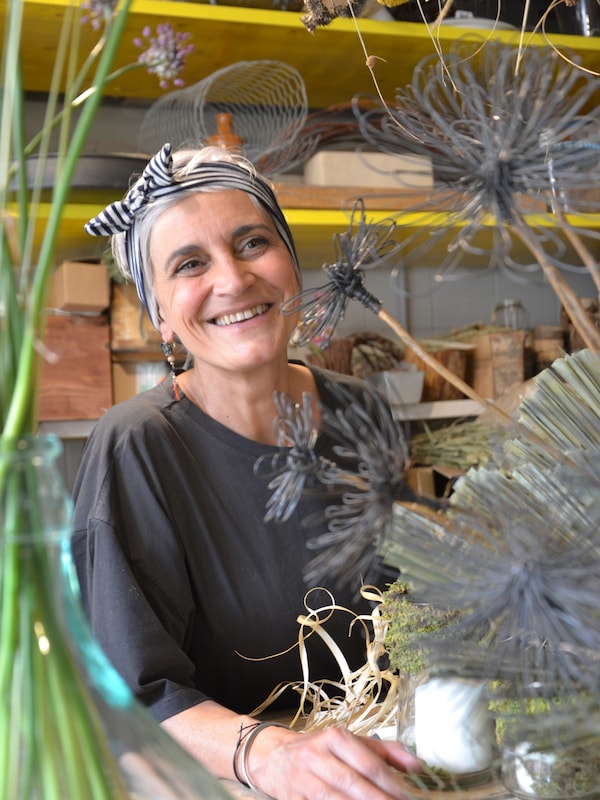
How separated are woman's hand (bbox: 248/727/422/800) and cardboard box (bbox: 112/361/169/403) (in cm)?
125

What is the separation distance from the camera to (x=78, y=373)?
1.72 m

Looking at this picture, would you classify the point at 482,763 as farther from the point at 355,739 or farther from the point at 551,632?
the point at 551,632

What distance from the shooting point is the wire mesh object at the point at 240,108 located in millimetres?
1830

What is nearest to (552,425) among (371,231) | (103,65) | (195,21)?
(371,231)

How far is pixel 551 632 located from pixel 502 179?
143 millimetres

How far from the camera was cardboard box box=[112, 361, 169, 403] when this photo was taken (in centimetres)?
178

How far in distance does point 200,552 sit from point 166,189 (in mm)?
375

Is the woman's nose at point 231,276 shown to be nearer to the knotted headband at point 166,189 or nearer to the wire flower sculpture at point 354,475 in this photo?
the knotted headband at point 166,189

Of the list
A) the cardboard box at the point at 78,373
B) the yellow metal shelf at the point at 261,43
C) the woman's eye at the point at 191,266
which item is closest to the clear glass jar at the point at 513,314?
the yellow metal shelf at the point at 261,43

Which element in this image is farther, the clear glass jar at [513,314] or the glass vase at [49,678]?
the clear glass jar at [513,314]

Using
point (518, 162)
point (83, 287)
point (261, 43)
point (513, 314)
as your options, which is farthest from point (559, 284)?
point (513, 314)

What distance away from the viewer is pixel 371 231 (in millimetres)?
399

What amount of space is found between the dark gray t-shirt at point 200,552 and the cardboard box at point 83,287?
26.1 inches

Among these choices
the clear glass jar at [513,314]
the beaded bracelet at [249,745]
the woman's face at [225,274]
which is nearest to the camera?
the beaded bracelet at [249,745]
